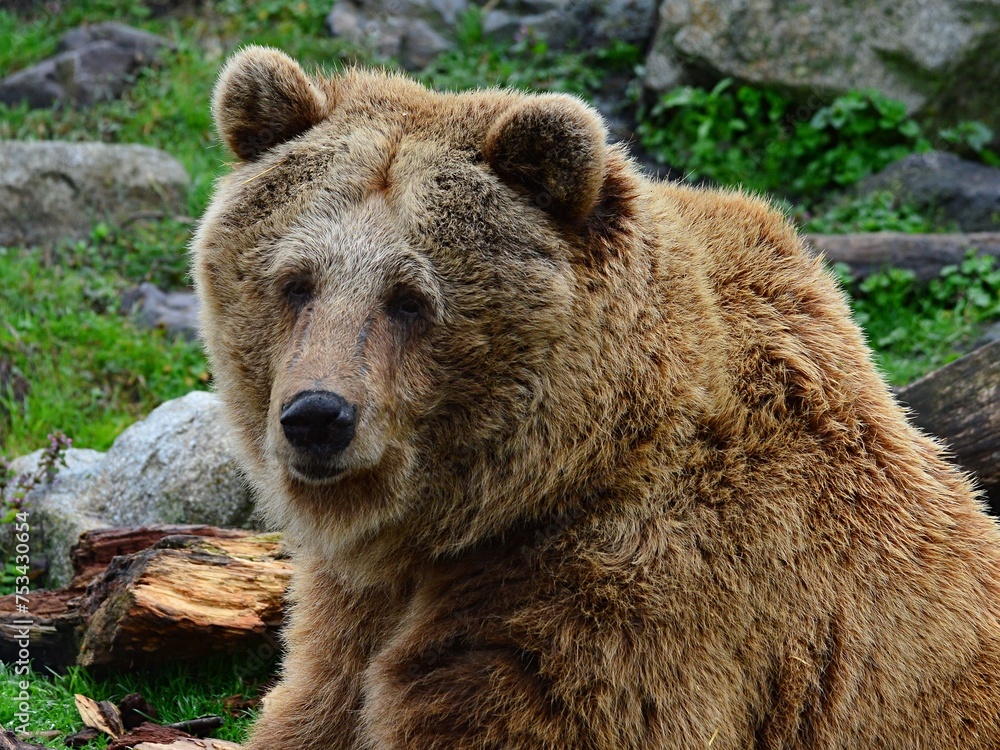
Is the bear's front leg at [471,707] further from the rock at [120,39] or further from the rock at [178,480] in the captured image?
the rock at [120,39]

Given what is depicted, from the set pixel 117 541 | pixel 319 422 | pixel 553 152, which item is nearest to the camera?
pixel 319 422

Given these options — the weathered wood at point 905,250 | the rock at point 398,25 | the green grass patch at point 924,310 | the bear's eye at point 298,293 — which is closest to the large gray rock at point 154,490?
the bear's eye at point 298,293

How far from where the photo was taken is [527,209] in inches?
142

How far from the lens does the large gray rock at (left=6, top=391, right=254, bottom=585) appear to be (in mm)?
5984

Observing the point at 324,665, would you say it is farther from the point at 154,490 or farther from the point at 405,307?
the point at 154,490

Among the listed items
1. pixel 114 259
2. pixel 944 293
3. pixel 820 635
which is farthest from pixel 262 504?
pixel 944 293

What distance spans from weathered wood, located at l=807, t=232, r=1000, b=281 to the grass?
538 cm

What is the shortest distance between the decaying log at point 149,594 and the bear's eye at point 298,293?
1.84 meters

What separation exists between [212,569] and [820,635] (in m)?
2.83

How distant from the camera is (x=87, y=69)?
10656 millimetres

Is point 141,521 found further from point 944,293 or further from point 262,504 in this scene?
point 944,293

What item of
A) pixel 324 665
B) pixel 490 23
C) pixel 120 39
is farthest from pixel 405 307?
pixel 490 23

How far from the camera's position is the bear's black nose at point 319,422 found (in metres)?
3.22

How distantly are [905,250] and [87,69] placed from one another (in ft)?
25.5
